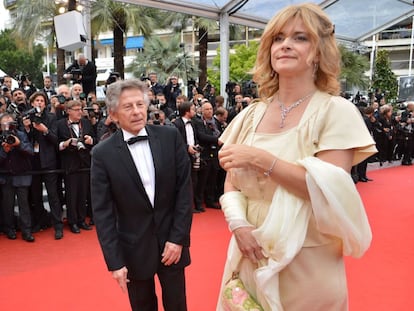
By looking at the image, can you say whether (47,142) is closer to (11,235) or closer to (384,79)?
(11,235)

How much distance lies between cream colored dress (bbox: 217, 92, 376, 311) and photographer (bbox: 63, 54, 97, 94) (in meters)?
7.26

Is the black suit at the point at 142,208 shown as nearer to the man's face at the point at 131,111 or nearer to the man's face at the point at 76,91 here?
the man's face at the point at 131,111

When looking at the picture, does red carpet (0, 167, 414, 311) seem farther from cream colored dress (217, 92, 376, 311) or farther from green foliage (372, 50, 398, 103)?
green foliage (372, 50, 398, 103)

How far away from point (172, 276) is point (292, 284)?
2.92ft

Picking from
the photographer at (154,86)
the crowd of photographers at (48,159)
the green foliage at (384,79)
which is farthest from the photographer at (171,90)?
the green foliage at (384,79)

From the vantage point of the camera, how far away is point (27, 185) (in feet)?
15.3

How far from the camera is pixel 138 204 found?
1.96m

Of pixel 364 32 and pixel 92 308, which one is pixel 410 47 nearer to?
pixel 364 32

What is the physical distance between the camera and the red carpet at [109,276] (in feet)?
10.1

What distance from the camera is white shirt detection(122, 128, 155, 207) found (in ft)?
6.50

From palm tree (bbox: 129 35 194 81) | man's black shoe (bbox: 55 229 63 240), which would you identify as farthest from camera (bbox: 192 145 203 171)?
palm tree (bbox: 129 35 194 81)

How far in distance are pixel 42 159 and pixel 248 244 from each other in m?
4.00

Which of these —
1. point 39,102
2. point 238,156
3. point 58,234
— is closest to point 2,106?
point 39,102

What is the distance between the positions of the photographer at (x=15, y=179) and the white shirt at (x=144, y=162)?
2.96 m
